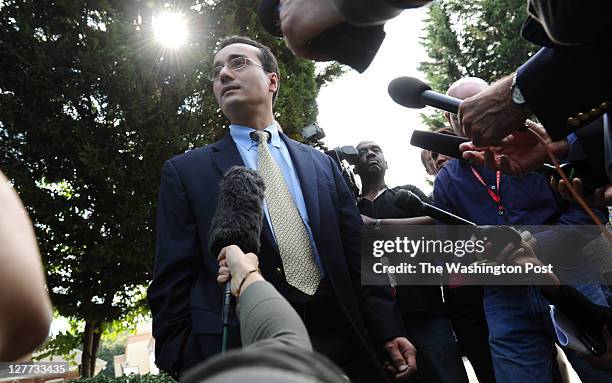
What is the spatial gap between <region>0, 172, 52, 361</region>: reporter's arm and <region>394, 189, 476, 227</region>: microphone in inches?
98.9

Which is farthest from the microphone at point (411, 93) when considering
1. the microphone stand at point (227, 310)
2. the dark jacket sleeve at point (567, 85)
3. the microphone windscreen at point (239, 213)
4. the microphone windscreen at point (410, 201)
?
the microphone windscreen at point (410, 201)

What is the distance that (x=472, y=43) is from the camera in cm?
1650

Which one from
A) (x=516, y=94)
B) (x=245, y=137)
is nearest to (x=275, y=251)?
(x=245, y=137)

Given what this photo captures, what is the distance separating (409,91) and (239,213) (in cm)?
86

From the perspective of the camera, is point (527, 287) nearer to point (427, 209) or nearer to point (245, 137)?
point (427, 209)

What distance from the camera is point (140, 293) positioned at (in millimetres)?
9266

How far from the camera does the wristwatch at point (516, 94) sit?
1578 millimetres

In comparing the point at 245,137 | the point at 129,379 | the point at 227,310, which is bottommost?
the point at 129,379

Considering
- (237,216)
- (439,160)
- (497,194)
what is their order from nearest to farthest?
(237,216), (497,194), (439,160)

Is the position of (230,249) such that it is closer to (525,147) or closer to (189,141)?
(525,147)

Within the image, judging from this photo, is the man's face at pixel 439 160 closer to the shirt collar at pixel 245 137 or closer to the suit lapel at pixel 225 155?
the shirt collar at pixel 245 137

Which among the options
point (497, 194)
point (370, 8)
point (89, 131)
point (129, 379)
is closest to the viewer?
point (370, 8)

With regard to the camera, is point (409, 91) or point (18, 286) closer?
point (18, 286)

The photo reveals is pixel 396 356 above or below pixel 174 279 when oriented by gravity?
below
